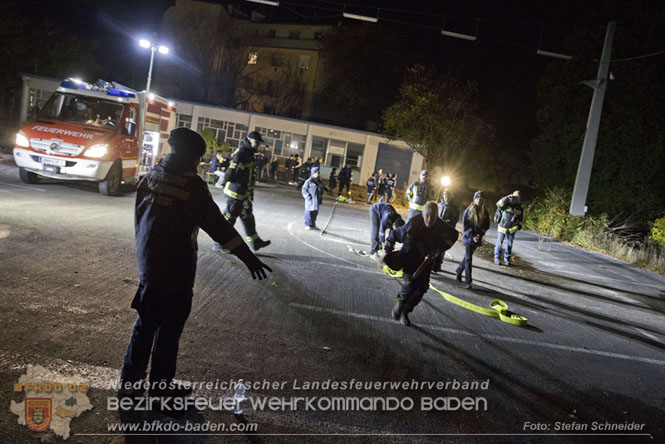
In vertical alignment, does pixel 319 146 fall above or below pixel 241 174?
above

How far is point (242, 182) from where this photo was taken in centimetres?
776

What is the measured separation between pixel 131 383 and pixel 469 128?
25.3 m

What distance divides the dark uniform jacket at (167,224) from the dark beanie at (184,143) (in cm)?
6

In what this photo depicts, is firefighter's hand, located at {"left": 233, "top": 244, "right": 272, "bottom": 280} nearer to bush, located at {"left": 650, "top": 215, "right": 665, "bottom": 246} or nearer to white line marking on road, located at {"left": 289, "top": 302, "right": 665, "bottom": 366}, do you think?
white line marking on road, located at {"left": 289, "top": 302, "right": 665, "bottom": 366}

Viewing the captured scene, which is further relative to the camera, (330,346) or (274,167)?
(274,167)

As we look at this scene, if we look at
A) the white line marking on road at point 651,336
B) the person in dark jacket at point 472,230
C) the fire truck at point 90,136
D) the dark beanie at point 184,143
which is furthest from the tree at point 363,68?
the dark beanie at point 184,143

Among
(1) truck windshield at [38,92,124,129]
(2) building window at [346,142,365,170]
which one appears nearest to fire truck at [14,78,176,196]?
(1) truck windshield at [38,92,124,129]

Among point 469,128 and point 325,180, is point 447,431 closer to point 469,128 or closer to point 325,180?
point 469,128

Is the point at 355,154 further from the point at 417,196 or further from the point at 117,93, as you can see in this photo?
the point at 417,196

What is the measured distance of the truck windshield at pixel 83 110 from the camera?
11.7 m

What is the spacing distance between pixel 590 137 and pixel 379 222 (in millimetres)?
12443

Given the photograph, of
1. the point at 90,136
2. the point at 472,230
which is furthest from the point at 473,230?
the point at 90,136

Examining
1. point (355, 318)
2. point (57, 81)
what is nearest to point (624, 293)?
point (355, 318)

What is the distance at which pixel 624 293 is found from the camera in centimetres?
965
